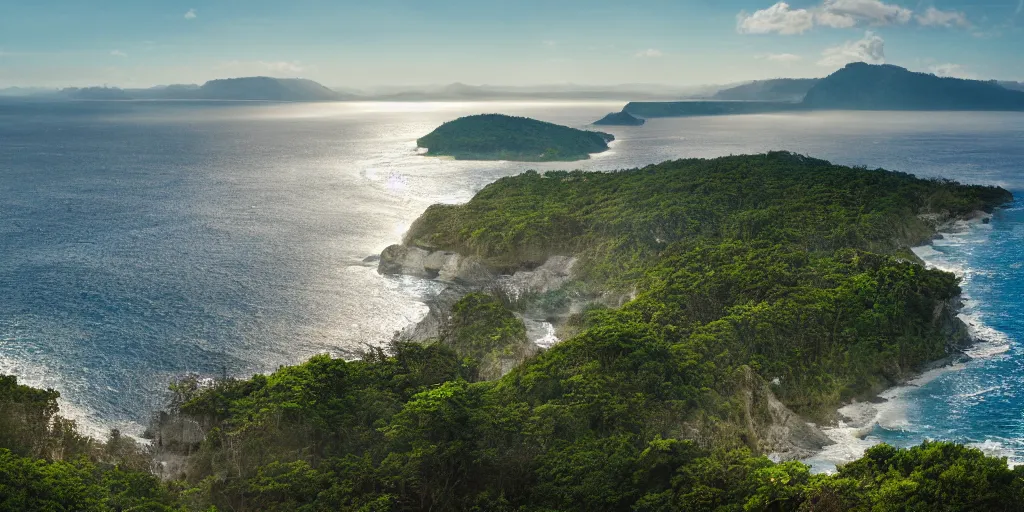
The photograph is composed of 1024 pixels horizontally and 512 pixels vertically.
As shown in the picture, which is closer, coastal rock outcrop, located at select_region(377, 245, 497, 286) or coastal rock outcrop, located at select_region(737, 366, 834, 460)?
coastal rock outcrop, located at select_region(737, 366, 834, 460)

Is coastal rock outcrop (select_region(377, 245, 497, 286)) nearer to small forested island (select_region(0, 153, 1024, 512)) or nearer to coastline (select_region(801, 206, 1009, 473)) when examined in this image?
small forested island (select_region(0, 153, 1024, 512))

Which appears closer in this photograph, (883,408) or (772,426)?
(772,426)

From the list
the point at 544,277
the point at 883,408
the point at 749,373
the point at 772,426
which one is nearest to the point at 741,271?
the point at 883,408

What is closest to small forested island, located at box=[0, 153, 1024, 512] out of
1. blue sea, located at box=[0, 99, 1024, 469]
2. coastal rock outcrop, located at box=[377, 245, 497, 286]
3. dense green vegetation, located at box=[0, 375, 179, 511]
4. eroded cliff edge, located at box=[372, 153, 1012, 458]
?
dense green vegetation, located at box=[0, 375, 179, 511]

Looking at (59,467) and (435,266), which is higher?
(59,467)

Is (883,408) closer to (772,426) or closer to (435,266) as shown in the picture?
(772,426)

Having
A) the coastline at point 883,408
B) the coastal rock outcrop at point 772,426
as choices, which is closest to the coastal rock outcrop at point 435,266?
the coastal rock outcrop at point 772,426
